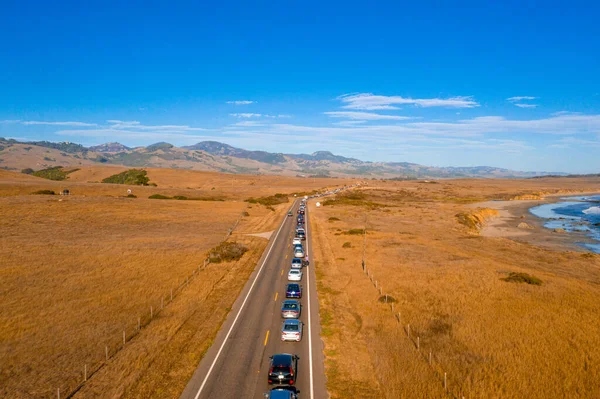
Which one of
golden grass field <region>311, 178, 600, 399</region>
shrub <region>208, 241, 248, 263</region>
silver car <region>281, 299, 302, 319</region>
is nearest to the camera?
golden grass field <region>311, 178, 600, 399</region>

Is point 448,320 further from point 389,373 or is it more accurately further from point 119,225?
point 119,225

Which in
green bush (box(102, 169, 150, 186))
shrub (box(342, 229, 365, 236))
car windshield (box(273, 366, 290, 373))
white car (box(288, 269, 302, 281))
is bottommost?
shrub (box(342, 229, 365, 236))

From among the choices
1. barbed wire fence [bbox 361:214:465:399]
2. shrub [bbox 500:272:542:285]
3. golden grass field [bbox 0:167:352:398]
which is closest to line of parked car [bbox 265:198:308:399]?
golden grass field [bbox 0:167:352:398]

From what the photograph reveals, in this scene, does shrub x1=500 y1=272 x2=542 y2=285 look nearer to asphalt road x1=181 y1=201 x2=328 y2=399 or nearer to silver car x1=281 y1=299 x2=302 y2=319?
asphalt road x1=181 y1=201 x2=328 y2=399

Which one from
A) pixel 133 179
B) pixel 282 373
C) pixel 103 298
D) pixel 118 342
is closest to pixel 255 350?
pixel 282 373

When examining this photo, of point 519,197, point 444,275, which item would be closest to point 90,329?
point 444,275

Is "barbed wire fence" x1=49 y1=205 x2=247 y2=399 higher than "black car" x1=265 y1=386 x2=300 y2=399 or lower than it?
lower

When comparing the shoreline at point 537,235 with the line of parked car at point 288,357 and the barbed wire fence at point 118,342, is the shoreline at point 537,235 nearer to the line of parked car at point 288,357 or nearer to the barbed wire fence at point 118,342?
the line of parked car at point 288,357
